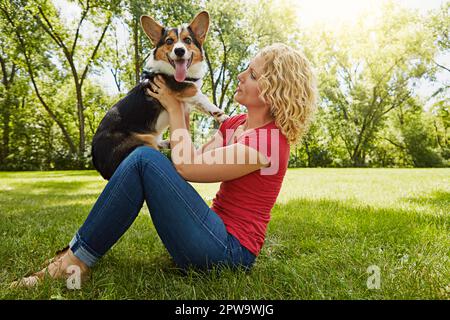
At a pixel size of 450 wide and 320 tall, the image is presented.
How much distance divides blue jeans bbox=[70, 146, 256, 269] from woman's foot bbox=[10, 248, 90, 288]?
0.05 metres

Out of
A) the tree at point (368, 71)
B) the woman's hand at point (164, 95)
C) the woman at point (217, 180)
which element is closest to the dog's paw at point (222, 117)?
the woman's hand at point (164, 95)

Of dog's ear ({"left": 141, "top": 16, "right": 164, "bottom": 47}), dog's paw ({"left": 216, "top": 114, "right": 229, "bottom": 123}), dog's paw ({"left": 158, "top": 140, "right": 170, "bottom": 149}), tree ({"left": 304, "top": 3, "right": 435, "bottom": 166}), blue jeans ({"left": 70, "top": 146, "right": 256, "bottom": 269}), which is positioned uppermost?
tree ({"left": 304, "top": 3, "right": 435, "bottom": 166})

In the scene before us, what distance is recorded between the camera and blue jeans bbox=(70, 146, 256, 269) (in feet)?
5.94

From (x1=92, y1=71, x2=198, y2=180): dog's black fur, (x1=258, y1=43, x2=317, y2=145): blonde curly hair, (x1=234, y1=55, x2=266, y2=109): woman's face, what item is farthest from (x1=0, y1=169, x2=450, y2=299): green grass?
(x1=234, y1=55, x2=266, y2=109): woman's face

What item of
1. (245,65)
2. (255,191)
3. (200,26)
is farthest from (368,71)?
→ (255,191)

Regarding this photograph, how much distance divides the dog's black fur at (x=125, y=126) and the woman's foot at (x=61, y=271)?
61 cm

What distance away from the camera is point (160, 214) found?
1831mm

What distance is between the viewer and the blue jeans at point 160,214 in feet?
5.94

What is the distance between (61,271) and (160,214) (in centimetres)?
62

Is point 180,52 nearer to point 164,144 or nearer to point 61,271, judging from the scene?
point 164,144

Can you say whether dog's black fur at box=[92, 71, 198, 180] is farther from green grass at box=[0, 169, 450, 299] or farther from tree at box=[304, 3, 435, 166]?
tree at box=[304, 3, 435, 166]

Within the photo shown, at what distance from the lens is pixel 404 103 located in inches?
993

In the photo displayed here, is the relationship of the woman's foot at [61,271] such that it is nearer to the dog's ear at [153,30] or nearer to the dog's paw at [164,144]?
the dog's paw at [164,144]

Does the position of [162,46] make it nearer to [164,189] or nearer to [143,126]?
[143,126]
